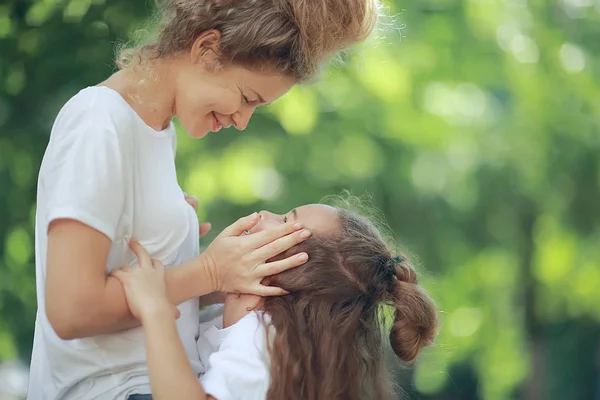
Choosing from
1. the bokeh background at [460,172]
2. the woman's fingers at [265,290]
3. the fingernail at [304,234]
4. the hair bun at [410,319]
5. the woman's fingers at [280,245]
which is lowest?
the bokeh background at [460,172]

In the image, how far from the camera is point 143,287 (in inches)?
66.9

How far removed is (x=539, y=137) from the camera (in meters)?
4.61

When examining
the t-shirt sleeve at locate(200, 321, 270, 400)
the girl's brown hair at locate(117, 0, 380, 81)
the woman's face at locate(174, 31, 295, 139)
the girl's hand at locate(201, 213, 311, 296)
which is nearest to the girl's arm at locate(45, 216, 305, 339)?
the girl's hand at locate(201, 213, 311, 296)

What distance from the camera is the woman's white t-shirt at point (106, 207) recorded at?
162 centimetres

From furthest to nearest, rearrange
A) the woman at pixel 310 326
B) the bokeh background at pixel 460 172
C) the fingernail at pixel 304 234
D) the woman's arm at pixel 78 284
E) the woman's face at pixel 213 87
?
the bokeh background at pixel 460 172, the fingernail at pixel 304 234, the woman's face at pixel 213 87, the woman at pixel 310 326, the woman's arm at pixel 78 284

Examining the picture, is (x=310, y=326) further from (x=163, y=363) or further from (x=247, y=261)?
(x=163, y=363)

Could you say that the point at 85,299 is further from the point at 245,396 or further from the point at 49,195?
the point at 245,396

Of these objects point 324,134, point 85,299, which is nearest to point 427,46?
point 324,134

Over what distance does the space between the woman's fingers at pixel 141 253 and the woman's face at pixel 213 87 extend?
0.29 meters

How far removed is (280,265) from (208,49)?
47cm

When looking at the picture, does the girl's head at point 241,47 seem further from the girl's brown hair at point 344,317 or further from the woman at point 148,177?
the girl's brown hair at point 344,317

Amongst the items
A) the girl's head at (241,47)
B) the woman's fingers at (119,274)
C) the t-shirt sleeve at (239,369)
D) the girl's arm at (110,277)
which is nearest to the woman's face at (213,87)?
the girl's head at (241,47)

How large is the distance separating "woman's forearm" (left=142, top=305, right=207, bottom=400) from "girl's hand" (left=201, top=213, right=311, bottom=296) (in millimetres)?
188

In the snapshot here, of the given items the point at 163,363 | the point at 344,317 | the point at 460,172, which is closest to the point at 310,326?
the point at 344,317
